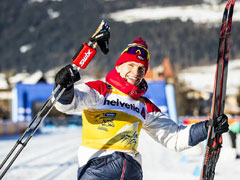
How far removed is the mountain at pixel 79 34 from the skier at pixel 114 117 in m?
148

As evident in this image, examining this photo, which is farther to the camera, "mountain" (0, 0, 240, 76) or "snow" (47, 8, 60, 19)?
"snow" (47, 8, 60, 19)

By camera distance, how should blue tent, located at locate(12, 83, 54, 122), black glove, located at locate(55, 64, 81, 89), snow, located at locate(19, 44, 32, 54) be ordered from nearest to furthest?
1. black glove, located at locate(55, 64, 81, 89)
2. blue tent, located at locate(12, 83, 54, 122)
3. snow, located at locate(19, 44, 32, 54)

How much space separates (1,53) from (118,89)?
167 metres

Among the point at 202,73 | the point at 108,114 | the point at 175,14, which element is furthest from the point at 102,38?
the point at 175,14

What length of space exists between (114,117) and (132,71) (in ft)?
1.25

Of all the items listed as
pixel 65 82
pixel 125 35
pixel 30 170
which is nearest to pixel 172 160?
pixel 30 170

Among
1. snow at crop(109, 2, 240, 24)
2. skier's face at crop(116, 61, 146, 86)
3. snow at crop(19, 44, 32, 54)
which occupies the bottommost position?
skier's face at crop(116, 61, 146, 86)

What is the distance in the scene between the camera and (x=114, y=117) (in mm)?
2488

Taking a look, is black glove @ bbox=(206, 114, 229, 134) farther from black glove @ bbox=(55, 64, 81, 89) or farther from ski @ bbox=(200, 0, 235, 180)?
black glove @ bbox=(55, 64, 81, 89)

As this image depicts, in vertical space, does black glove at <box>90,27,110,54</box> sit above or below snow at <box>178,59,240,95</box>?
below

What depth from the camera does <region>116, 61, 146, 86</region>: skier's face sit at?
2.62m

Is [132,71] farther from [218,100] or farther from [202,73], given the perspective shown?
[202,73]

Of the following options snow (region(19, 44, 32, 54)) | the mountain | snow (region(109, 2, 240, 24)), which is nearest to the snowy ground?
the mountain

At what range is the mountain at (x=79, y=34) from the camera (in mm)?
159875
